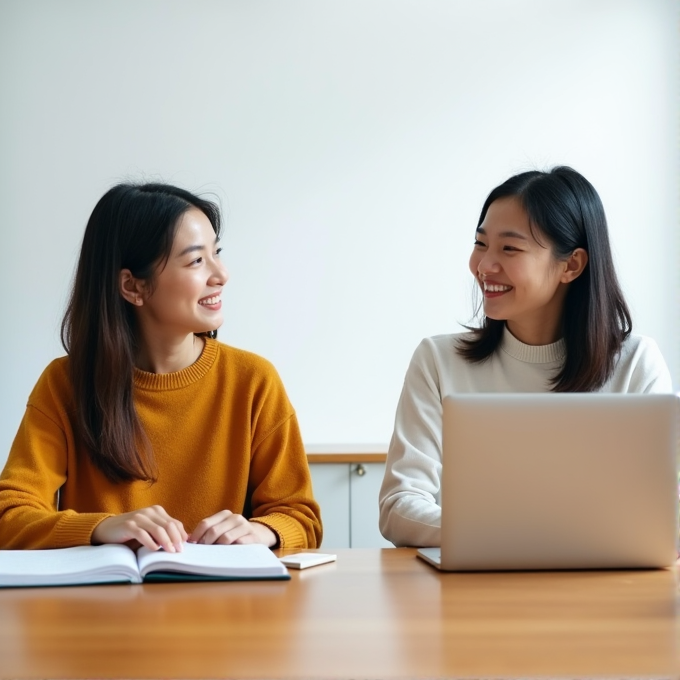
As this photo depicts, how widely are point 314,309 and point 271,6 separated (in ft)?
3.68

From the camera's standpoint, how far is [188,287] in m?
1.82

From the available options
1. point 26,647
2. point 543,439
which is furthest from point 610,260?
point 26,647

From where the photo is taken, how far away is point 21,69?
10.8 feet

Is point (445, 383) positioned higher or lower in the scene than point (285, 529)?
higher

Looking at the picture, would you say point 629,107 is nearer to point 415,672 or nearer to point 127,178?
point 127,178

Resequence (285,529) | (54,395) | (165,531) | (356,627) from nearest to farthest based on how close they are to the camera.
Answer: (356,627), (165,531), (285,529), (54,395)

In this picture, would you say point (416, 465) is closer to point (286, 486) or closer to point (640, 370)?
point (286, 486)

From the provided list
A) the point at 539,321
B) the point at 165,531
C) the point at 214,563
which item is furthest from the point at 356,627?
the point at 539,321

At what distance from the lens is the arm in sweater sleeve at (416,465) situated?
1557 mm

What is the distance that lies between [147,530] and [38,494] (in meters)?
0.44

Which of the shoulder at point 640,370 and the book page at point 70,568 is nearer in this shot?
the book page at point 70,568

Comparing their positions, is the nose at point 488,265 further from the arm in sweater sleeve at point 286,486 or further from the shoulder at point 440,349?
the arm in sweater sleeve at point 286,486

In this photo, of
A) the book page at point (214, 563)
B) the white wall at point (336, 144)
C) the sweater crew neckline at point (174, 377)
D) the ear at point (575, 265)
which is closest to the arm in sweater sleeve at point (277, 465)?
the sweater crew neckline at point (174, 377)

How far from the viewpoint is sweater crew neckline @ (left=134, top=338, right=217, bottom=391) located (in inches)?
71.4
